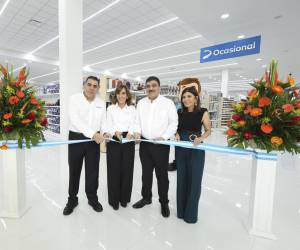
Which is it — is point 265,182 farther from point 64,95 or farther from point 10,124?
point 64,95

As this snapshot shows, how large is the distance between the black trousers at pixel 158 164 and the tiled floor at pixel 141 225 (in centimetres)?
33

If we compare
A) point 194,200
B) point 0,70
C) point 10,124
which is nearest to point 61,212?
point 10,124

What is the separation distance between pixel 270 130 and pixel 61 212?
2512 mm

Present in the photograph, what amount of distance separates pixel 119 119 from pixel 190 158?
101cm

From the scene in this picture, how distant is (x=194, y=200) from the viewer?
2170 millimetres

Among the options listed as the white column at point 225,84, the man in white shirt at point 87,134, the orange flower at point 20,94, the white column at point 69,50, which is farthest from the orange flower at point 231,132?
the white column at point 225,84

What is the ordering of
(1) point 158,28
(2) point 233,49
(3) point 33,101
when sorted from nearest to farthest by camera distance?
(3) point 33,101 → (2) point 233,49 → (1) point 158,28

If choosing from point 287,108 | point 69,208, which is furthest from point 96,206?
point 287,108

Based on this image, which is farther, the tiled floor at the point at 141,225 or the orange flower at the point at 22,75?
the orange flower at the point at 22,75

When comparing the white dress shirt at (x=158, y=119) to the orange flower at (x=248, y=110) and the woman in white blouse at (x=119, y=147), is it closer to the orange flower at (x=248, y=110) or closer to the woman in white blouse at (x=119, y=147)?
the woman in white blouse at (x=119, y=147)

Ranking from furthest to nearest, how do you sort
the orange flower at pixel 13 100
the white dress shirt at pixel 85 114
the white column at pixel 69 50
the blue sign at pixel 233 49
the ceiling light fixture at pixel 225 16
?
the blue sign at pixel 233 49 → the ceiling light fixture at pixel 225 16 → the white column at pixel 69 50 → the white dress shirt at pixel 85 114 → the orange flower at pixel 13 100

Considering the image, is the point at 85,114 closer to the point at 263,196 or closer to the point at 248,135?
the point at 248,135

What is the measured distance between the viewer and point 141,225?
215 cm

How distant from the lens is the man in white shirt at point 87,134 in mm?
2264
